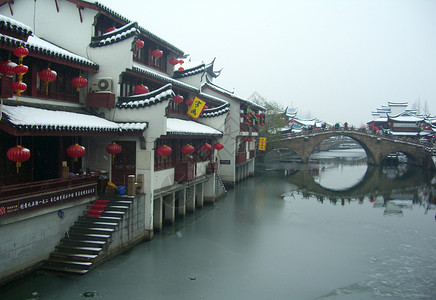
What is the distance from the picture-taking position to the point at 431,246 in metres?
19.7

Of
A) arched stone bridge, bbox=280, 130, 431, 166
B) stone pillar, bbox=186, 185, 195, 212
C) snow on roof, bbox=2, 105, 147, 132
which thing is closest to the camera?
snow on roof, bbox=2, 105, 147, 132

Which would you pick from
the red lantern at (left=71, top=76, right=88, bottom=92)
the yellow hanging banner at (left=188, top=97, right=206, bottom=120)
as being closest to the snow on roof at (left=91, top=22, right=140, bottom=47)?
the red lantern at (left=71, top=76, right=88, bottom=92)

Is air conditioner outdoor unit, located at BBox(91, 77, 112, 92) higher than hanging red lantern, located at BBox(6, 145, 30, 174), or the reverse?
air conditioner outdoor unit, located at BBox(91, 77, 112, 92)

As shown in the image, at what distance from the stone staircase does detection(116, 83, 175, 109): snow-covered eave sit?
14.2ft

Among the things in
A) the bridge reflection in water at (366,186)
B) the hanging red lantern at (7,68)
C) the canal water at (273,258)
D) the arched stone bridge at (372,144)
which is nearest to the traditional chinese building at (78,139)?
the hanging red lantern at (7,68)

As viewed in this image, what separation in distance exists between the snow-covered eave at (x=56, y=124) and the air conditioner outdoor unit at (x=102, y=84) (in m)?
1.48

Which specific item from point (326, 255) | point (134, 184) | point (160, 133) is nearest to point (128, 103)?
point (160, 133)

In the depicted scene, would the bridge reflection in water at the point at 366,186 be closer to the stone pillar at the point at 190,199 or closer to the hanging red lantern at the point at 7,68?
the stone pillar at the point at 190,199

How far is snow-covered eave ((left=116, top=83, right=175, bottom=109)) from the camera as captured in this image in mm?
16188

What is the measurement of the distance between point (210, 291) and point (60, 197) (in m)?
6.50

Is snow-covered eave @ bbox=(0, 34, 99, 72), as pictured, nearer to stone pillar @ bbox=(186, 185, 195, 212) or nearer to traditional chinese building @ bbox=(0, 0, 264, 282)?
traditional chinese building @ bbox=(0, 0, 264, 282)

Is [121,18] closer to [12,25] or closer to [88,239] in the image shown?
[12,25]

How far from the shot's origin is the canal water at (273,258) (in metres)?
12.9

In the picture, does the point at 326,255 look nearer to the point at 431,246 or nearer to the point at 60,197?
the point at 431,246
